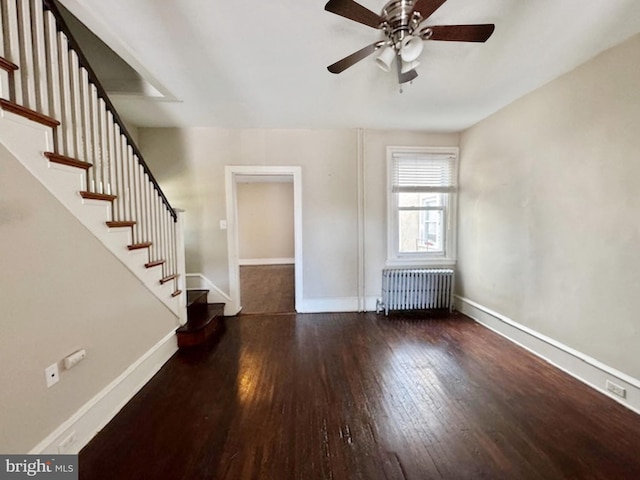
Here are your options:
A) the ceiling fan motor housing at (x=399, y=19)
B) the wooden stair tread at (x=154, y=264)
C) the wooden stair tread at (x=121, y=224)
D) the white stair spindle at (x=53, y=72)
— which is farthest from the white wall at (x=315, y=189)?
the ceiling fan motor housing at (x=399, y=19)

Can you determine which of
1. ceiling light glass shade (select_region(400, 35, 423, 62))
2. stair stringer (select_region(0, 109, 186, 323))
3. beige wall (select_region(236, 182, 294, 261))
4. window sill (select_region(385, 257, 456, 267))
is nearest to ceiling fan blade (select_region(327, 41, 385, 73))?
ceiling light glass shade (select_region(400, 35, 423, 62))

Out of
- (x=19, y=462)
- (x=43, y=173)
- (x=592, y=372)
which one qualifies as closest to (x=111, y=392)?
(x=19, y=462)

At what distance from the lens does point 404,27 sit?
59.1 inches

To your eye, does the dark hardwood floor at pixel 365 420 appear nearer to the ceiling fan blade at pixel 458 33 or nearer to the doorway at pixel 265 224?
the ceiling fan blade at pixel 458 33

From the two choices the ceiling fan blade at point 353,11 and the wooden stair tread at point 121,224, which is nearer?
the ceiling fan blade at point 353,11

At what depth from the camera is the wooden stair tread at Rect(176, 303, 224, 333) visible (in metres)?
2.84

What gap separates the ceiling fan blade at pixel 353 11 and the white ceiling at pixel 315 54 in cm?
22

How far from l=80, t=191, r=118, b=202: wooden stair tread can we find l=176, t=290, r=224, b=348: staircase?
156cm

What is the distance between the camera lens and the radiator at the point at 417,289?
3.76m

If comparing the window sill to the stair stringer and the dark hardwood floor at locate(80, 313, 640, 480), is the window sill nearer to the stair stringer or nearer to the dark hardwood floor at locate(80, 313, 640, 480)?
the dark hardwood floor at locate(80, 313, 640, 480)

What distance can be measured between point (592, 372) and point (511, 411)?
90 centimetres

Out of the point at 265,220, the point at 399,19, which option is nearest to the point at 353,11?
the point at 399,19

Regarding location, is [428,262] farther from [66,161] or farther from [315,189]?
[66,161]

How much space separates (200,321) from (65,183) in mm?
1986
